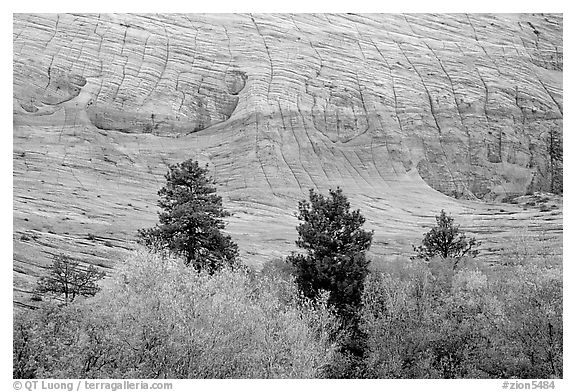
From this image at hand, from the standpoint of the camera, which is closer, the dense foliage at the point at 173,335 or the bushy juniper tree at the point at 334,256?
the dense foliage at the point at 173,335

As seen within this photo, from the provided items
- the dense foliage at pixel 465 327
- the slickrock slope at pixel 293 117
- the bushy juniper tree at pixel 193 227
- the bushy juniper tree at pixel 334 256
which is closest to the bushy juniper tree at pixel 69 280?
the slickrock slope at pixel 293 117

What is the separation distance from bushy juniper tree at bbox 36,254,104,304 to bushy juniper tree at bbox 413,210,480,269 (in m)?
8.63

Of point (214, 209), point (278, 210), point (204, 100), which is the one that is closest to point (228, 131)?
point (204, 100)

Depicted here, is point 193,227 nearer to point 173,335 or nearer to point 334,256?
point 334,256

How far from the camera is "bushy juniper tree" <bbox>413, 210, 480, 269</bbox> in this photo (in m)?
21.8

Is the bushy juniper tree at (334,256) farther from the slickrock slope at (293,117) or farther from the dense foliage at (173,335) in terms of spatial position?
the slickrock slope at (293,117)

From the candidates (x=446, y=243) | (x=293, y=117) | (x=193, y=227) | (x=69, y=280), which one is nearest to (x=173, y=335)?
(x=193, y=227)

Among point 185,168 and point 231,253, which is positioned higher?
point 185,168

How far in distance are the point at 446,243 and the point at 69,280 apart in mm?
10167

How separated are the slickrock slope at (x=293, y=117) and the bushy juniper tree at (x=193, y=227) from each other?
3.97 feet

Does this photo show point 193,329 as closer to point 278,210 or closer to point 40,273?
point 40,273

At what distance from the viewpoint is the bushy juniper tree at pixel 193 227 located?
18219mm

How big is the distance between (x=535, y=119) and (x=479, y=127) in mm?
1814

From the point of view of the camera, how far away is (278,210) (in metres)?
22.4
